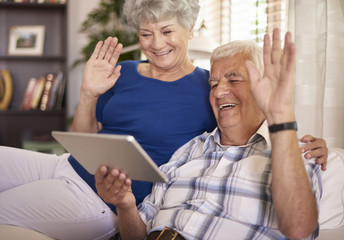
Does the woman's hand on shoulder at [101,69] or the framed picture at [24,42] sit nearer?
the woman's hand on shoulder at [101,69]

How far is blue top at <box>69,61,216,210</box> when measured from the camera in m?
1.58

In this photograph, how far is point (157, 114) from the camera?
5.26ft

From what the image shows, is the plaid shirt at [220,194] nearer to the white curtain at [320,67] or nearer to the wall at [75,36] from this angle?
the white curtain at [320,67]

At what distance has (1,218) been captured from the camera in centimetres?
142

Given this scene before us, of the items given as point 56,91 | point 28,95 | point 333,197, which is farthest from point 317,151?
point 28,95

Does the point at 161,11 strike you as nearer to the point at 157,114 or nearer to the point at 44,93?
the point at 157,114

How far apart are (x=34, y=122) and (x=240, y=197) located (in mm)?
3559

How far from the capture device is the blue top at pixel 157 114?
1583 millimetres

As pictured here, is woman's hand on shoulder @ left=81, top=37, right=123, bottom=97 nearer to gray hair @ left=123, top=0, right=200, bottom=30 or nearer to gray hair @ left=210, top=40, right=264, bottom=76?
gray hair @ left=123, top=0, right=200, bottom=30

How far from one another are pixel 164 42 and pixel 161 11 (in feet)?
0.38

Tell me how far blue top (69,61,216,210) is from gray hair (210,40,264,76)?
0.86 feet

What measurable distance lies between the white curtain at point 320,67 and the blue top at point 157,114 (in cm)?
40

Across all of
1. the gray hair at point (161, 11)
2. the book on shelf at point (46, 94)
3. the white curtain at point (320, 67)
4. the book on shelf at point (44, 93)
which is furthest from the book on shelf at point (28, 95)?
the white curtain at point (320, 67)

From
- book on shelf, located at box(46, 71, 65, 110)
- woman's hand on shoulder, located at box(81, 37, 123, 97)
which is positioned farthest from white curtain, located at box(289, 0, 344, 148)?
book on shelf, located at box(46, 71, 65, 110)
